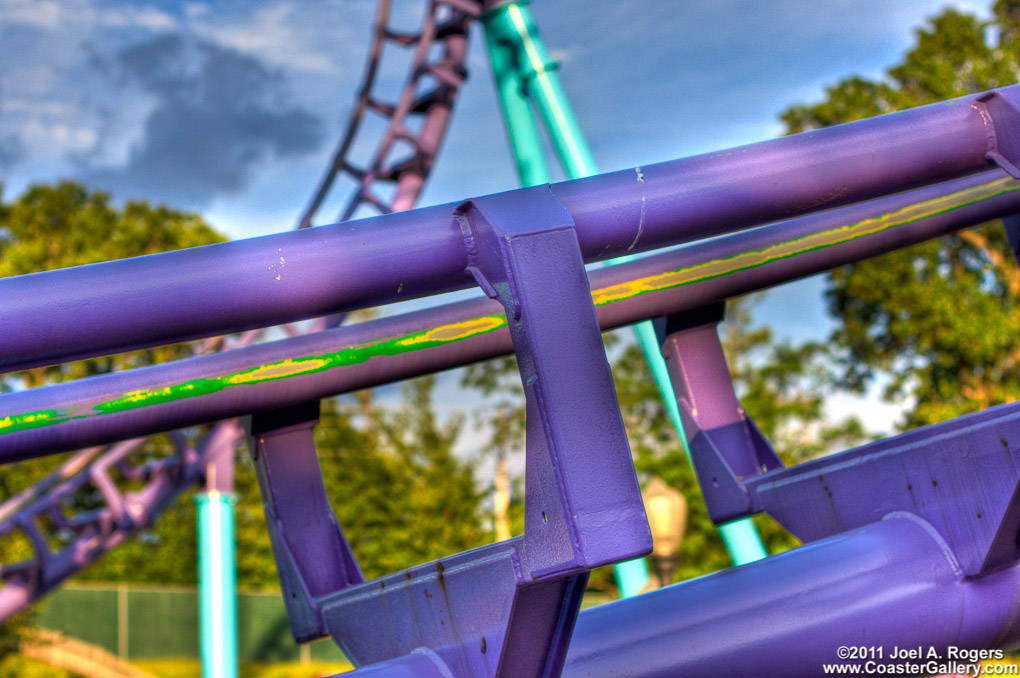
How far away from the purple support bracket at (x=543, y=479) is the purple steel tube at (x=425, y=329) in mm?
445

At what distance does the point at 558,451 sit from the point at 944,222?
1.14m

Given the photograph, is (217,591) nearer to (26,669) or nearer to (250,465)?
(26,669)

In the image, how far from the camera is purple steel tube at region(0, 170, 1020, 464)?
1416mm

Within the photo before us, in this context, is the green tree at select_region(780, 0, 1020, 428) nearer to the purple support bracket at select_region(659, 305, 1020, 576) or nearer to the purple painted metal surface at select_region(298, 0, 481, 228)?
the purple painted metal surface at select_region(298, 0, 481, 228)

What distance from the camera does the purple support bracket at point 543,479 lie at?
2.85 feet


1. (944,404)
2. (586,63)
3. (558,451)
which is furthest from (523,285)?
(586,63)

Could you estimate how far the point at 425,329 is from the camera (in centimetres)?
158

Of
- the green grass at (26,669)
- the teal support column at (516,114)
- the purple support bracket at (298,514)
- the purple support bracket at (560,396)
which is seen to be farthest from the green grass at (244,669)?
the purple support bracket at (560,396)

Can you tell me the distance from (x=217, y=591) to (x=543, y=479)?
23.6 feet

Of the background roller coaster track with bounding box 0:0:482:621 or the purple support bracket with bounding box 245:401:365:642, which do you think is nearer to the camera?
the purple support bracket with bounding box 245:401:365:642

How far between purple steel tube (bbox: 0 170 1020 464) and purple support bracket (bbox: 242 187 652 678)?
1.46ft

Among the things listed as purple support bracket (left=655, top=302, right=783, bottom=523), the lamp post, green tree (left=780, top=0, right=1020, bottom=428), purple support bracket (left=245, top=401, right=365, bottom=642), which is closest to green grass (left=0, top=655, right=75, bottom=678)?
the lamp post

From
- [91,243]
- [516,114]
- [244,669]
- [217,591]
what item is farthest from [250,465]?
[516,114]

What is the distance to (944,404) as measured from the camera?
16.8 meters
